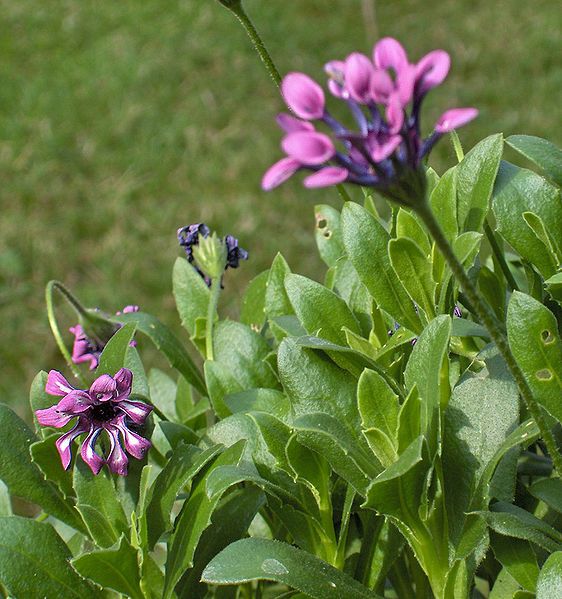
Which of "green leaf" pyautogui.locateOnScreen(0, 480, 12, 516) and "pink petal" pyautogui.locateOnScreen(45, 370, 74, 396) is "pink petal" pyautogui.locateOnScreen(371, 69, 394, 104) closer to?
"pink petal" pyautogui.locateOnScreen(45, 370, 74, 396)

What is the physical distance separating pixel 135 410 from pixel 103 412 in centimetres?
3

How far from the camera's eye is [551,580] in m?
0.76

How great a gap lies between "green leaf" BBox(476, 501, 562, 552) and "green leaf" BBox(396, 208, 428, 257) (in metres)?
0.28

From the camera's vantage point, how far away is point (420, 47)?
3691 mm

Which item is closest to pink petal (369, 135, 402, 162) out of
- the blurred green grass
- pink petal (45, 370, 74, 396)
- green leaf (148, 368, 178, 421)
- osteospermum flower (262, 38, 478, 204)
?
osteospermum flower (262, 38, 478, 204)

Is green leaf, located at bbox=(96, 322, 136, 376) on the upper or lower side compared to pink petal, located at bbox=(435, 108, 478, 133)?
lower

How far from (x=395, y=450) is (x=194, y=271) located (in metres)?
0.45

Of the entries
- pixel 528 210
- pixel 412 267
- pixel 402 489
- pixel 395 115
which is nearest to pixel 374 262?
pixel 412 267

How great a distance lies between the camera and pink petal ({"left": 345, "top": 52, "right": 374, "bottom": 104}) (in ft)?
2.16

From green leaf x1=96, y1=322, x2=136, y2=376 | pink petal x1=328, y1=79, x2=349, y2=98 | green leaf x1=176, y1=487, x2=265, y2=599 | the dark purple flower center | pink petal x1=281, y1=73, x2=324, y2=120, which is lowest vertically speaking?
green leaf x1=176, y1=487, x2=265, y2=599

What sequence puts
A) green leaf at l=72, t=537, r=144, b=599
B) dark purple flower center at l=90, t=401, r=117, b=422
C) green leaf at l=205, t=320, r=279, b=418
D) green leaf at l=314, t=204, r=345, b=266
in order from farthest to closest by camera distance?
1. green leaf at l=314, t=204, r=345, b=266
2. green leaf at l=205, t=320, r=279, b=418
3. dark purple flower center at l=90, t=401, r=117, b=422
4. green leaf at l=72, t=537, r=144, b=599

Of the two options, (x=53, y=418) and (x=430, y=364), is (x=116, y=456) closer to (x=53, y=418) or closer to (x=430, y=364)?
(x=53, y=418)

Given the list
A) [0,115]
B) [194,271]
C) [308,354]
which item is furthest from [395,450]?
[0,115]

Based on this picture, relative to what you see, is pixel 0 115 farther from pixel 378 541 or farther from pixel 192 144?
pixel 378 541
